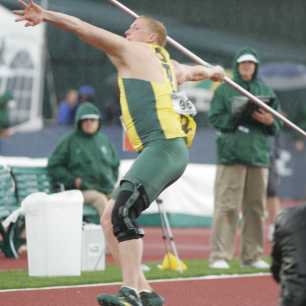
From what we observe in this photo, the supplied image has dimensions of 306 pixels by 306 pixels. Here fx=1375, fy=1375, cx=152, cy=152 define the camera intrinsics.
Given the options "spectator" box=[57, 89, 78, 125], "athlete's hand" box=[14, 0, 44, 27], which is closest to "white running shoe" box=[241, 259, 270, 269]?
"athlete's hand" box=[14, 0, 44, 27]

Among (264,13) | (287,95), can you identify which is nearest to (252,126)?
(287,95)

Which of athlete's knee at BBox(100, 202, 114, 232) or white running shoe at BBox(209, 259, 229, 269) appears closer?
athlete's knee at BBox(100, 202, 114, 232)

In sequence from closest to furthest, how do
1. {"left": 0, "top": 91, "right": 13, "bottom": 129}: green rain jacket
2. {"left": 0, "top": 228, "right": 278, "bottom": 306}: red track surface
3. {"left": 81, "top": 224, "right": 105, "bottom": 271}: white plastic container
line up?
{"left": 0, "top": 228, "right": 278, "bottom": 306}: red track surface
{"left": 81, "top": 224, "right": 105, "bottom": 271}: white plastic container
{"left": 0, "top": 91, "right": 13, "bottom": 129}: green rain jacket

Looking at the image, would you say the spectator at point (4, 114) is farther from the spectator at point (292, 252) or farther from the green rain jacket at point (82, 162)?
the spectator at point (292, 252)

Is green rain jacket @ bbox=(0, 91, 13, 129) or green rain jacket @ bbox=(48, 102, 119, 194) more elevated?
green rain jacket @ bbox=(0, 91, 13, 129)

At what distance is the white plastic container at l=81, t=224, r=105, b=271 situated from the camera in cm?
1345

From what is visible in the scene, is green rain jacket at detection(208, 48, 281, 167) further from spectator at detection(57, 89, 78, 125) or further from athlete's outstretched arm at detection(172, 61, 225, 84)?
spectator at detection(57, 89, 78, 125)

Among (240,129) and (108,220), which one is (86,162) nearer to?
(240,129)

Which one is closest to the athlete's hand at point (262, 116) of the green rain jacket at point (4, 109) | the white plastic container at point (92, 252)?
the white plastic container at point (92, 252)

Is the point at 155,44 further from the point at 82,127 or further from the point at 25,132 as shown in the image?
the point at 25,132

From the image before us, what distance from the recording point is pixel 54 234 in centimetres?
1252

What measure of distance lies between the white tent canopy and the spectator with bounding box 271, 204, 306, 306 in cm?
1638

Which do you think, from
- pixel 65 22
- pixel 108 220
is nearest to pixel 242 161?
pixel 108 220

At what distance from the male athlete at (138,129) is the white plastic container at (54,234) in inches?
116
